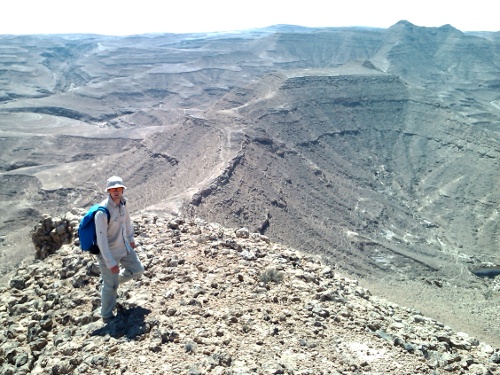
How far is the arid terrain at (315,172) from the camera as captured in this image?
2478cm

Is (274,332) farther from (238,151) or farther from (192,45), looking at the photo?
(192,45)

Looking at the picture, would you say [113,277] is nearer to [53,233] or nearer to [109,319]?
[109,319]

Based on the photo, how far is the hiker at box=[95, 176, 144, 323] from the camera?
226 inches

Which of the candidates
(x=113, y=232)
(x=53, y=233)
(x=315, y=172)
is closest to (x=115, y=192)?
(x=113, y=232)

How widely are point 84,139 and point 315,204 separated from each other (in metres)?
31.4

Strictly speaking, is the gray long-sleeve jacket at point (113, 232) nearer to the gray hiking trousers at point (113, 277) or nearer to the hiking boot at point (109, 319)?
the gray hiking trousers at point (113, 277)

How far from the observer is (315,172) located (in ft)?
113

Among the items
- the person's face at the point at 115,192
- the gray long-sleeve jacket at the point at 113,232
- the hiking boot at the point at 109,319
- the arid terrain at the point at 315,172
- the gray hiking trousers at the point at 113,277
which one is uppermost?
the person's face at the point at 115,192

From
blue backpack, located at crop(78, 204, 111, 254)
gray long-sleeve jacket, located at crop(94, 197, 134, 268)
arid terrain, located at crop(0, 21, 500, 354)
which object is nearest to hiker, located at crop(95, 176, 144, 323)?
gray long-sleeve jacket, located at crop(94, 197, 134, 268)

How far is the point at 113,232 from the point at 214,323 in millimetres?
1967

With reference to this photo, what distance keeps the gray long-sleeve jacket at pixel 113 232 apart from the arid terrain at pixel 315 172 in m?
13.9

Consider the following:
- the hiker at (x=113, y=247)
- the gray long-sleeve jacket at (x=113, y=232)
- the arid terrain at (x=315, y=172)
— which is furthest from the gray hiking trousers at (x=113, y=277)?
the arid terrain at (x=315, y=172)

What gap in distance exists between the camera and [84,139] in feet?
161

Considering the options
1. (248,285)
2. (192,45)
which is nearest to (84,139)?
(248,285)
